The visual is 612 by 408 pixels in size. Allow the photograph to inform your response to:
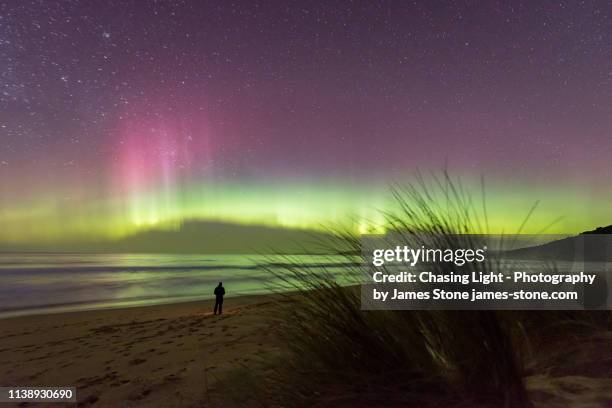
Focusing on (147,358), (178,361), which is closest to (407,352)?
(178,361)

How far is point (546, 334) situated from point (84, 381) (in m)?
6.86

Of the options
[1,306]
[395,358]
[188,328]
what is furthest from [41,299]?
[395,358]

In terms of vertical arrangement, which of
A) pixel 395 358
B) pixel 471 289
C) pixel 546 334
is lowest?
pixel 546 334

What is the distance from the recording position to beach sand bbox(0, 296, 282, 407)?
4.71 meters

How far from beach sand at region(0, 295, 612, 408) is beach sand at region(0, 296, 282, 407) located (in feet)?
0.07

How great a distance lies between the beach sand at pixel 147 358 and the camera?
185 inches

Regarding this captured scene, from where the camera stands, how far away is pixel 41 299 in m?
23.7

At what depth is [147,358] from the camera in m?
7.68

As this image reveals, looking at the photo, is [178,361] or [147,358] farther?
[147,358]

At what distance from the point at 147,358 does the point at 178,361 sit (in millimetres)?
951

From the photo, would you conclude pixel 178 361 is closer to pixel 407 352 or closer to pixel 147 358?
pixel 147 358

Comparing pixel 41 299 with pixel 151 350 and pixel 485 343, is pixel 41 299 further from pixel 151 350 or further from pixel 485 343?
pixel 485 343

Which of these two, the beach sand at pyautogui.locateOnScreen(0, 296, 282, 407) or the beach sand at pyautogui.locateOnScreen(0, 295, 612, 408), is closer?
the beach sand at pyautogui.locateOnScreen(0, 295, 612, 408)

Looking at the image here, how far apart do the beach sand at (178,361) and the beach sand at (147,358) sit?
0.07ft
